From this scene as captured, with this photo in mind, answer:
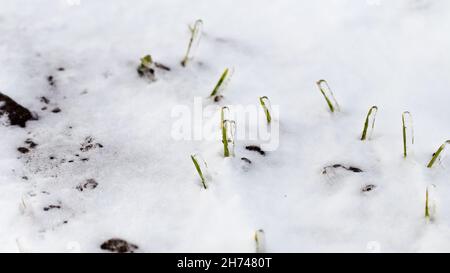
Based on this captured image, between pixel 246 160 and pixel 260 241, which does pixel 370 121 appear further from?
pixel 260 241

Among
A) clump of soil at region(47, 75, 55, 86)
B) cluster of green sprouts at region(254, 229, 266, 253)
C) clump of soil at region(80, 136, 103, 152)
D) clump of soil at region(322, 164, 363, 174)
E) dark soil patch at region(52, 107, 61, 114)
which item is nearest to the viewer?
cluster of green sprouts at region(254, 229, 266, 253)

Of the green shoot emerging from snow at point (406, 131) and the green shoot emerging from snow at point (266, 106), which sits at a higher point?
the green shoot emerging from snow at point (266, 106)

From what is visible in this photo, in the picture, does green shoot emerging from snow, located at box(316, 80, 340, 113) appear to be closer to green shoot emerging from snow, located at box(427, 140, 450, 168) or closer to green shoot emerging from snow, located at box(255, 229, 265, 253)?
green shoot emerging from snow, located at box(427, 140, 450, 168)

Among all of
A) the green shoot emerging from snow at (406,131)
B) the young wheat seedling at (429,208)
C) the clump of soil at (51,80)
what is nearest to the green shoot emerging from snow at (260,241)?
the young wheat seedling at (429,208)

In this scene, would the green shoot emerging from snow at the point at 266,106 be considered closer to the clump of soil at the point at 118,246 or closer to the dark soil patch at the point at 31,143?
the clump of soil at the point at 118,246

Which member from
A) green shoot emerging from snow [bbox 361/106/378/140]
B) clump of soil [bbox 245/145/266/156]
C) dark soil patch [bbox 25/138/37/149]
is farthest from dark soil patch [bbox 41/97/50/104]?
green shoot emerging from snow [bbox 361/106/378/140]
